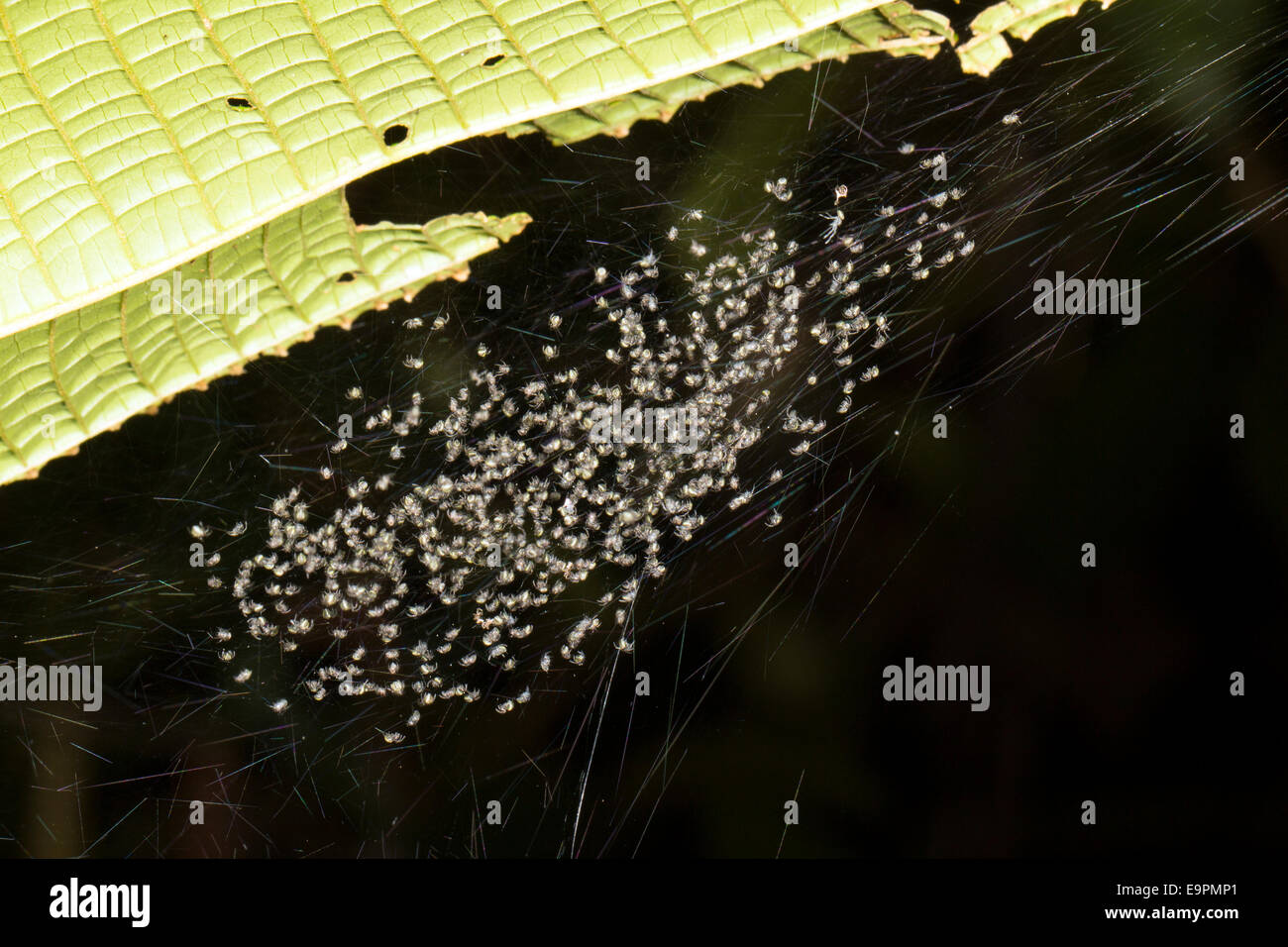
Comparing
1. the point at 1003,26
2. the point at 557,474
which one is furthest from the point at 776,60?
the point at 557,474

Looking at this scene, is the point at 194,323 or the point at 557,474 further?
the point at 557,474

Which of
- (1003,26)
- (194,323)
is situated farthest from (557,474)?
(1003,26)

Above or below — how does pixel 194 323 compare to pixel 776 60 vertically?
below

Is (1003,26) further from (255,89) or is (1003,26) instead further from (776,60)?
(255,89)

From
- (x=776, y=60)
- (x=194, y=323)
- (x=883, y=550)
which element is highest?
(x=776, y=60)

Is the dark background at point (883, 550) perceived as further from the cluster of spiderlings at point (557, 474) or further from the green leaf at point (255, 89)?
the green leaf at point (255, 89)
